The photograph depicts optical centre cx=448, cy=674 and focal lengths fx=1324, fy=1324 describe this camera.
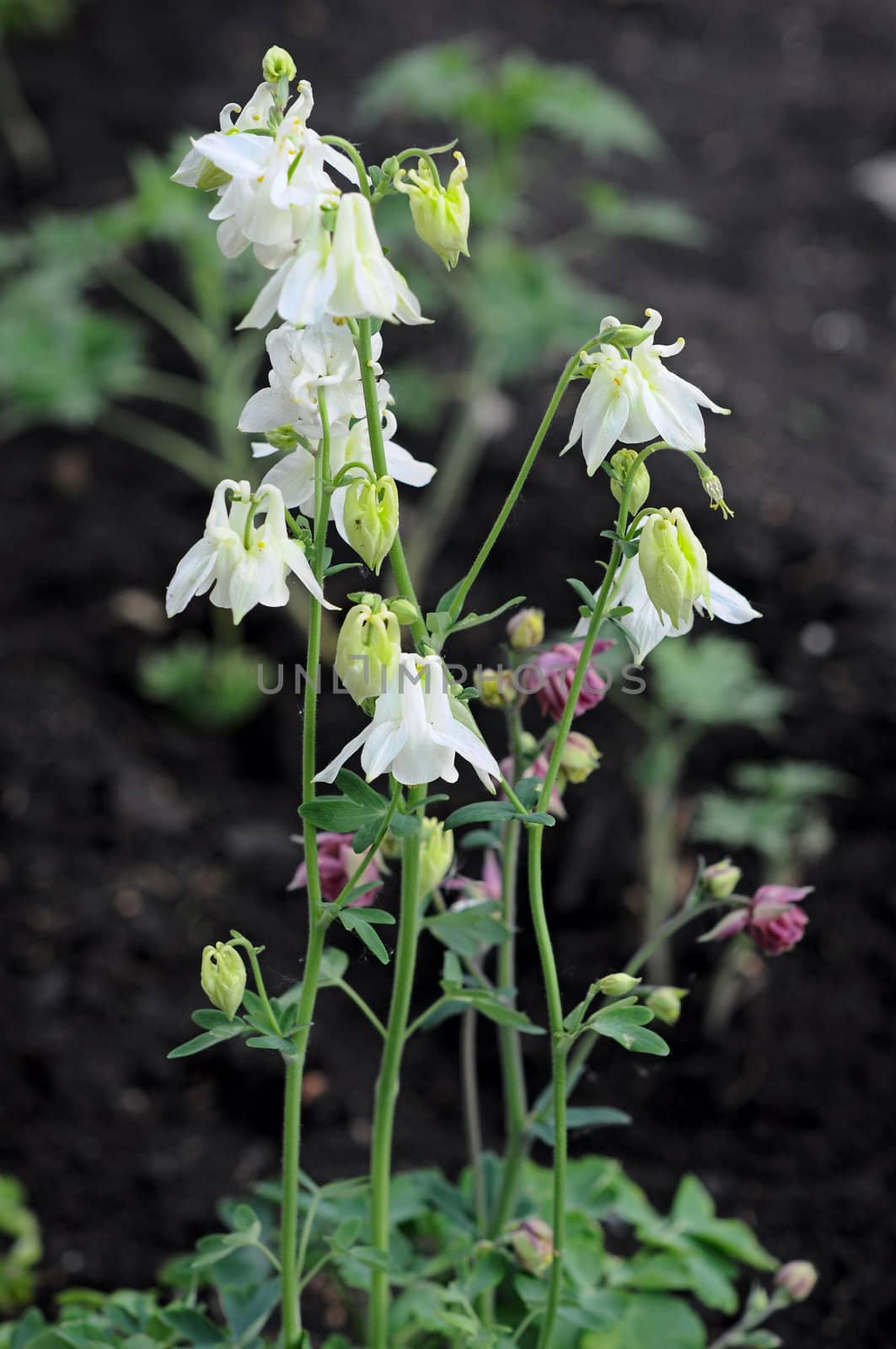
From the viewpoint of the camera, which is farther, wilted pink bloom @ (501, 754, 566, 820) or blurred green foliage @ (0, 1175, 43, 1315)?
blurred green foliage @ (0, 1175, 43, 1315)

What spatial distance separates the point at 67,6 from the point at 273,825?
3.91 metres

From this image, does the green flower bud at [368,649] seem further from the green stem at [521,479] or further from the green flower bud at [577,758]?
the green flower bud at [577,758]

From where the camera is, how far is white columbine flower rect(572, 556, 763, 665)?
1.04 m

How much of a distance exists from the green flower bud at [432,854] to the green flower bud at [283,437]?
365mm

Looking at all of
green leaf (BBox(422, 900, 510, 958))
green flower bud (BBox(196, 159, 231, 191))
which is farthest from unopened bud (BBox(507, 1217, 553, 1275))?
green flower bud (BBox(196, 159, 231, 191))

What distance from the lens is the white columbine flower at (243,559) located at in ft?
3.15

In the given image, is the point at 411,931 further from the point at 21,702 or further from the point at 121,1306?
the point at 21,702

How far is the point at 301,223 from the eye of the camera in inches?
36.4

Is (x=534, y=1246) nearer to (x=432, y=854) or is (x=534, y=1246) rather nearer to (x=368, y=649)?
(x=432, y=854)

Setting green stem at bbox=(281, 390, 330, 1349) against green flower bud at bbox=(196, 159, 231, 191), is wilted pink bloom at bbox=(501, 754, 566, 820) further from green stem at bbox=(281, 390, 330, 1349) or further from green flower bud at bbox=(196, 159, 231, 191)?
green flower bud at bbox=(196, 159, 231, 191)

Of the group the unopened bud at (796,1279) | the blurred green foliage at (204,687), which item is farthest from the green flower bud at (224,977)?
the blurred green foliage at (204,687)

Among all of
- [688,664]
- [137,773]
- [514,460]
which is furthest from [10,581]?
[688,664]

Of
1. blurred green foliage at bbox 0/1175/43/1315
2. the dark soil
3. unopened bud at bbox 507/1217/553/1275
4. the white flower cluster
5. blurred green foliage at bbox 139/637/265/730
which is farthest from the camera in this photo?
blurred green foliage at bbox 139/637/265/730

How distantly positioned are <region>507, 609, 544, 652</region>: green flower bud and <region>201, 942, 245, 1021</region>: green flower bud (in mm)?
392
